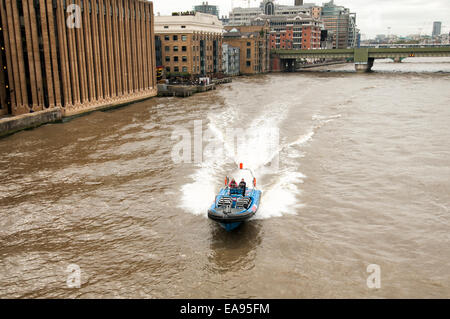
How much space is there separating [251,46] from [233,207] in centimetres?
12401

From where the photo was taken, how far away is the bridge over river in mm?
135087

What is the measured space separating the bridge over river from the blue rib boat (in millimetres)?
128990

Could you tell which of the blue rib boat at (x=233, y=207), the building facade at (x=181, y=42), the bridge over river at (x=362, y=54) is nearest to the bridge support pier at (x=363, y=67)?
the bridge over river at (x=362, y=54)

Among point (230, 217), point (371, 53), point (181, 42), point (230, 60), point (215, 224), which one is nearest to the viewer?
point (230, 217)

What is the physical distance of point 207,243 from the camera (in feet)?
71.7

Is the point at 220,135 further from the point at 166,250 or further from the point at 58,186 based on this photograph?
the point at 166,250

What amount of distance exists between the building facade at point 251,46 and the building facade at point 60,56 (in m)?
74.6

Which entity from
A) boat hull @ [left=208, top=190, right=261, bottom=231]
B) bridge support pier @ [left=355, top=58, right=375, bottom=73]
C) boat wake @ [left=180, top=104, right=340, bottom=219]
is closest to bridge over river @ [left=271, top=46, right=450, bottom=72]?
bridge support pier @ [left=355, top=58, right=375, bottom=73]

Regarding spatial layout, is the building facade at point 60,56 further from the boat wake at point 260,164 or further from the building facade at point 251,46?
the building facade at point 251,46

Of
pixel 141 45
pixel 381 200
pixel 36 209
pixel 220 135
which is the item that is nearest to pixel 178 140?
pixel 220 135

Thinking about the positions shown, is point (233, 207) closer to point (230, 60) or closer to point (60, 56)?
point (60, 56)

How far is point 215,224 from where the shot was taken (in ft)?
78.2

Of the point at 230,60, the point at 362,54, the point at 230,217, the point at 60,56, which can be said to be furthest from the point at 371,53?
the point at 230,217

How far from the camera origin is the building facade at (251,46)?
141 m
